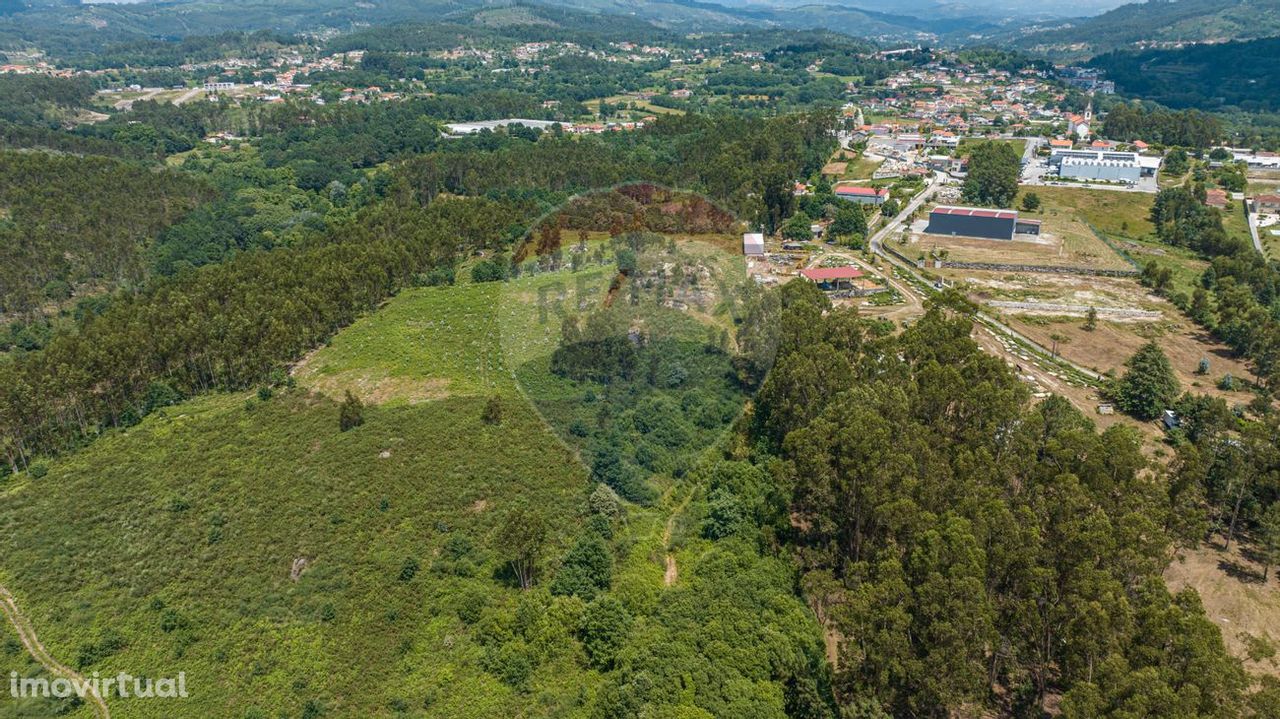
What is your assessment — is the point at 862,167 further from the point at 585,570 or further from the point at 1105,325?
the point at 585,570

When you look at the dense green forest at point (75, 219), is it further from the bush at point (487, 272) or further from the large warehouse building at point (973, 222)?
the large warehouse building at point (973, 222)

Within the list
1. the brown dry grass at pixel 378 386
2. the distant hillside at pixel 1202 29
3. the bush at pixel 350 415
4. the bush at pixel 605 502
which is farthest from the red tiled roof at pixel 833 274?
A: the distant hillside at pixel 1202 29

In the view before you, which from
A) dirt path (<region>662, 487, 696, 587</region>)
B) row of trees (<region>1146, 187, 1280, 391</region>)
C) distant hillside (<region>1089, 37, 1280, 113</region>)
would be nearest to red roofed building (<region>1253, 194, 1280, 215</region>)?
row of trees (<region>1146, 187, 1280, 391</region>)

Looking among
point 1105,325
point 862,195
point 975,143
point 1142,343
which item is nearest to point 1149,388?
point 1142,343

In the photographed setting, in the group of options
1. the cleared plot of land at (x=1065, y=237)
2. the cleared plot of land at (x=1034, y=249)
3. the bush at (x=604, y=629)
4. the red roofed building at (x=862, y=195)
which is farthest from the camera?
the red roofed building at (x=862, y=195)

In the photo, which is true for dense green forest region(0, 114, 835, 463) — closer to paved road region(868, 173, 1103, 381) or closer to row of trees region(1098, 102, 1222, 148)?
paved road region(868, 173, 1103, 381)

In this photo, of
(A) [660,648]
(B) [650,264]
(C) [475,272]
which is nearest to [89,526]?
(A) [660,648]
